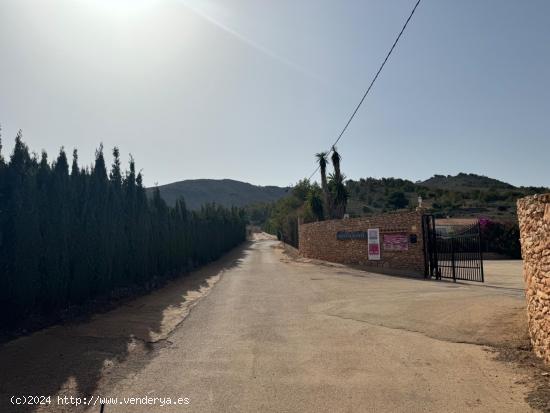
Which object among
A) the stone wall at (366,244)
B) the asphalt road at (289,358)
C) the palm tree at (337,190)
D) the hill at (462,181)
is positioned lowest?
the asphalt road at (289,358)

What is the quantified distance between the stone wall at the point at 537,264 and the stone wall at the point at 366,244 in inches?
489

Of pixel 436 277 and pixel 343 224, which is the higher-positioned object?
pixel 343 224

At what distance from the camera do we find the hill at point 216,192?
148538 mm

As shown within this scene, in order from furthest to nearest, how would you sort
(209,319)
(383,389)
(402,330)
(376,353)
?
(209,319), (402,330), (376,353), (383,389)

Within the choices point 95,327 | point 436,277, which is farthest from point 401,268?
point 95,327

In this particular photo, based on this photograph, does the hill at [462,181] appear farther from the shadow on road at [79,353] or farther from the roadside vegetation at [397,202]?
the shadow on road at [79,353]

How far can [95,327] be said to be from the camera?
8.93 m

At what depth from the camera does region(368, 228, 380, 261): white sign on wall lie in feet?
72.2

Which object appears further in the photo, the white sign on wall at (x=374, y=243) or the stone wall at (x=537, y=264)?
the white sign on wall at (x=374, y=243)

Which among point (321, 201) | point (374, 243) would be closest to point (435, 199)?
point (321, 201)

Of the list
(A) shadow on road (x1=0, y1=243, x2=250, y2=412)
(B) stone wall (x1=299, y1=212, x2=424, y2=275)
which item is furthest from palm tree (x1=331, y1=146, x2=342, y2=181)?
(A) shadow on road (x1=0, y1=243, x2=250, y2=412)

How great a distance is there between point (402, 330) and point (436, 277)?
10887mm

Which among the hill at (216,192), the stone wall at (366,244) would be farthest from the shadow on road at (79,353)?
the hill at (216,192)

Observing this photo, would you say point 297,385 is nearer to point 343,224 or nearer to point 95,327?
point 95,327
